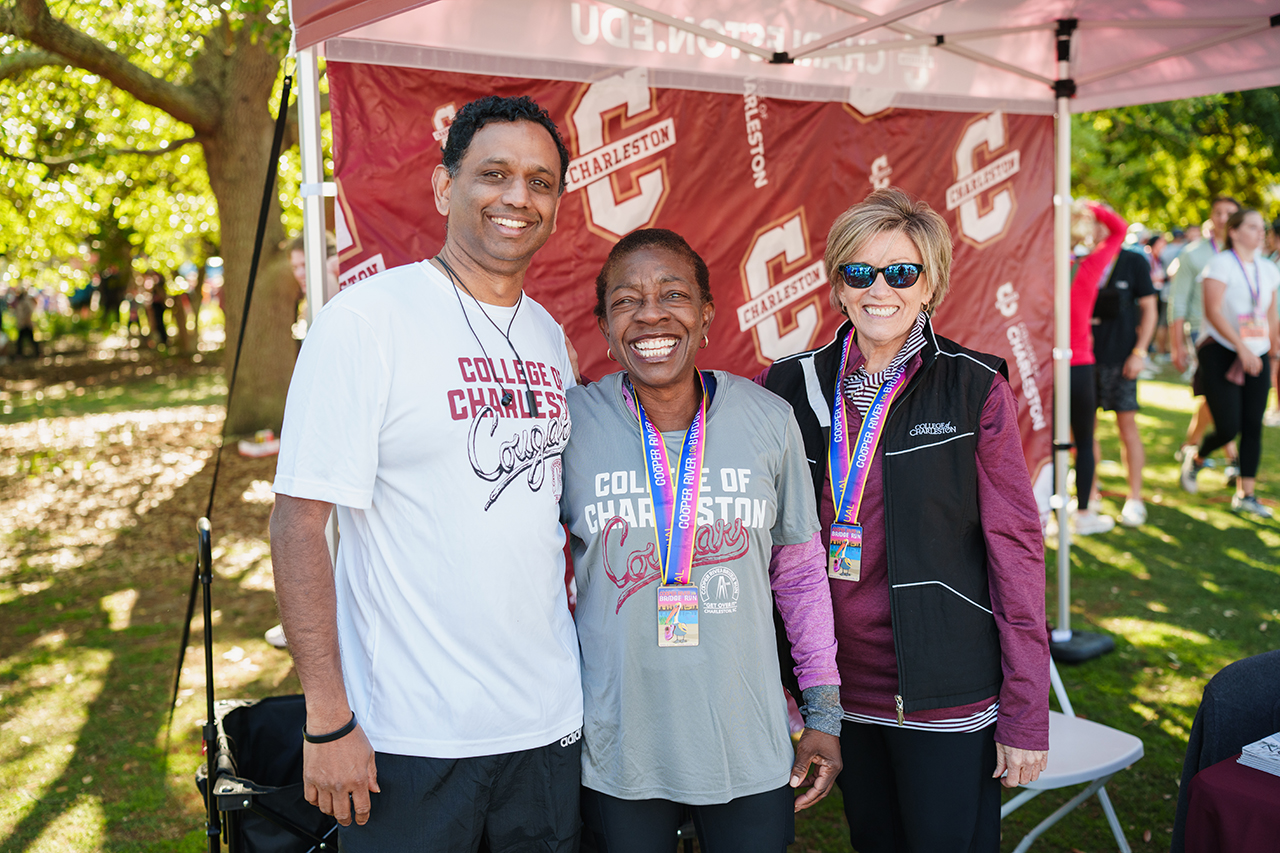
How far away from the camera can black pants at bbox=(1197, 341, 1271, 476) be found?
272 inches

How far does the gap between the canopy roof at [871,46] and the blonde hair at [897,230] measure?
1.23 metres

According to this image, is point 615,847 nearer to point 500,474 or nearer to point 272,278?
point 500,474

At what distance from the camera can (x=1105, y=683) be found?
4.45 meters

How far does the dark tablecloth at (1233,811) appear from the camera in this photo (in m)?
1.73

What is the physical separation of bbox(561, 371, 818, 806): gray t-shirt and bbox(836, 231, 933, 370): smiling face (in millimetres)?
439

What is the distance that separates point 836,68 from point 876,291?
6.72ft

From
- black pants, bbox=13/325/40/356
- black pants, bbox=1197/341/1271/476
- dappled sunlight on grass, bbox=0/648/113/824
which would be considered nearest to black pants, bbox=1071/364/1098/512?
black pants, bbox=1197/341/1271/476

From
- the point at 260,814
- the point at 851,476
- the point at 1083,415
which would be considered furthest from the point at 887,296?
the point at 1083,415

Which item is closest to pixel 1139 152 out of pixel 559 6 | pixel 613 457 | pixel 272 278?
pixel 272 278

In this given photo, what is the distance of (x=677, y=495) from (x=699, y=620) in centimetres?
27

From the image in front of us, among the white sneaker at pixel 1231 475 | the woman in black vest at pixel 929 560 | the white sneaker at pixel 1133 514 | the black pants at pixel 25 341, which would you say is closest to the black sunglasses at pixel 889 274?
the woman in black vest at pixel 929 560

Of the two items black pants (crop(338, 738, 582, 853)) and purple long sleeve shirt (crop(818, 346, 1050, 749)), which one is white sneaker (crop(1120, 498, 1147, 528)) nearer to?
purple long sleeve shirt (crop(818, 346, 1050, 749))

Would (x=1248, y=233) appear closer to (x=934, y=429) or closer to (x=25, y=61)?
(x=934, y=429)

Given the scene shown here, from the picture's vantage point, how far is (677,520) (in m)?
1.92
